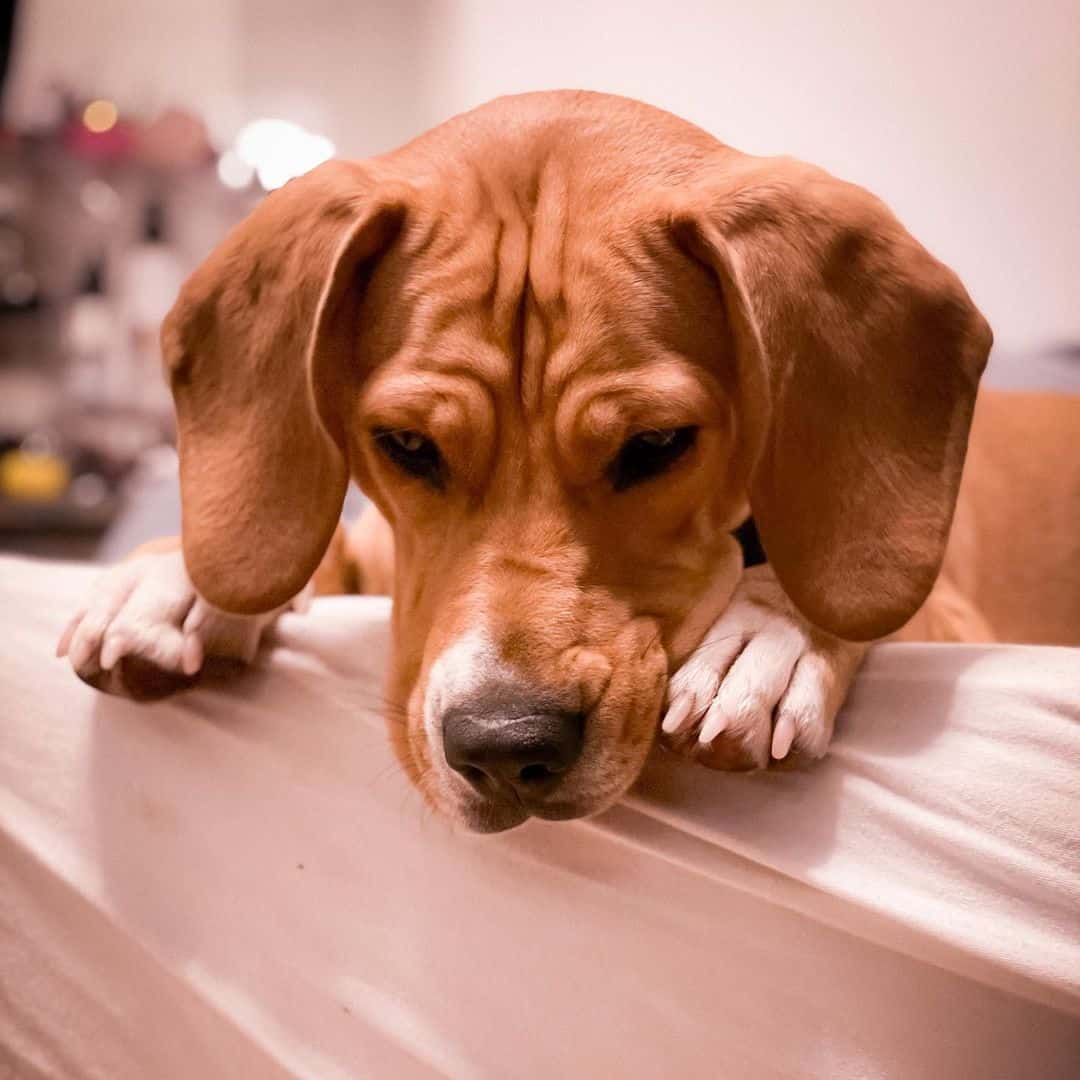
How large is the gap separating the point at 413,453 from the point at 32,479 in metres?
3.78

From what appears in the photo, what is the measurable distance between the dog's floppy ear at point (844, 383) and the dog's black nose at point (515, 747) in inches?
11.1

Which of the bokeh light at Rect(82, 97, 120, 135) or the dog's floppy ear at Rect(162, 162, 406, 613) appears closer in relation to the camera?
the dog's floppy ear at Rect(162, 162, 406, 613)

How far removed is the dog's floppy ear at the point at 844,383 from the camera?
1.02 metres

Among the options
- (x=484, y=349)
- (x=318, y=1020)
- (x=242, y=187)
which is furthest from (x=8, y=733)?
(x=242, y=187)

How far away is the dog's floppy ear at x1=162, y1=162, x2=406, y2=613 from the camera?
114cm

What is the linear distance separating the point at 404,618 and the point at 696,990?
1.57 ft

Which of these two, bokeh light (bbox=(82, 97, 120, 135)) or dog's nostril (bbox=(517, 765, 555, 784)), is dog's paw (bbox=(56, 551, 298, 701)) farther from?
bokeh light (bbox=(82, 97, 120, 135))

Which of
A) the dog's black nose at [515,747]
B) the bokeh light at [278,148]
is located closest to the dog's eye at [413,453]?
the dog's black nose at [515,747]

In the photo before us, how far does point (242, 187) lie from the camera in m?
4.46

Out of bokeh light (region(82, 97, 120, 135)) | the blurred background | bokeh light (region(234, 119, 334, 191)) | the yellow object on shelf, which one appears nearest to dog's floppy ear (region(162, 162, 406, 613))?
the blurred background

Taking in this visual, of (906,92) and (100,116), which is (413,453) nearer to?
(906,92)

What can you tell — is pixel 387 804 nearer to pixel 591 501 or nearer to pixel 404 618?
pixel 404 618

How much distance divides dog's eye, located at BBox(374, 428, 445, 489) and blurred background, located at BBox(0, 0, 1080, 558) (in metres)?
1.24

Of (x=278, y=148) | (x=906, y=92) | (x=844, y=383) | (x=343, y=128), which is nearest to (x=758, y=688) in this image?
(x=844, y=383)
